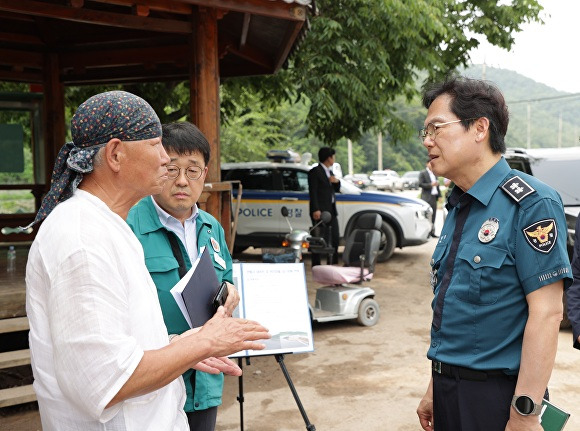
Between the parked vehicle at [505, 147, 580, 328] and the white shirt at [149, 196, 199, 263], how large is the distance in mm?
5771

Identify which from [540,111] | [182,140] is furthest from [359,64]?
[540,111]

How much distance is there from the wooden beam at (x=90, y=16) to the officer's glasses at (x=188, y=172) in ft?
11.0

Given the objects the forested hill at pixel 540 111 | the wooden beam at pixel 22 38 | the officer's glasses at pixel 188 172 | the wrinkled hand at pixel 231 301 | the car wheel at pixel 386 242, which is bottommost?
the car wheel at pixel 386 242

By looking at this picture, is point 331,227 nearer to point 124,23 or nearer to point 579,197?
point 579,197

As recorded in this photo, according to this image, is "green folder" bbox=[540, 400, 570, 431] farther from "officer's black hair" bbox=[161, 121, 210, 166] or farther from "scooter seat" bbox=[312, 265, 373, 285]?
"scooter seat" bbox=[312, 265, 373, 285]

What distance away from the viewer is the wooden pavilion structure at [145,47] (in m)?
5.57

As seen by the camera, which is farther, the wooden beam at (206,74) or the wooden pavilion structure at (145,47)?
the wooden beam at (206,74)

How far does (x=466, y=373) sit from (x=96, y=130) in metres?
1.50

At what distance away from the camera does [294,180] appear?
13.0m

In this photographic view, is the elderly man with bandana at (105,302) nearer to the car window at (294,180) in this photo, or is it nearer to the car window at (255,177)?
the car window at (294,180)

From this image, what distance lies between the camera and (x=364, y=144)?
80.1 meters

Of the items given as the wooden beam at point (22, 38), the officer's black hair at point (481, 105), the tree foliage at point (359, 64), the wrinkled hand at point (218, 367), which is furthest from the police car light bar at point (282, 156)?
the wrinkled hand at point (218, 367)

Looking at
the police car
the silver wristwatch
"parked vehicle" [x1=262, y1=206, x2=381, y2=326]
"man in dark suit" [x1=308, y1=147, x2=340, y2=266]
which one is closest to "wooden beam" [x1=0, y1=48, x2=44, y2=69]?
"parked vehicle" [x1=262, y1=206, x2=381, y2=326]

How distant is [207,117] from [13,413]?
9.95 feet
